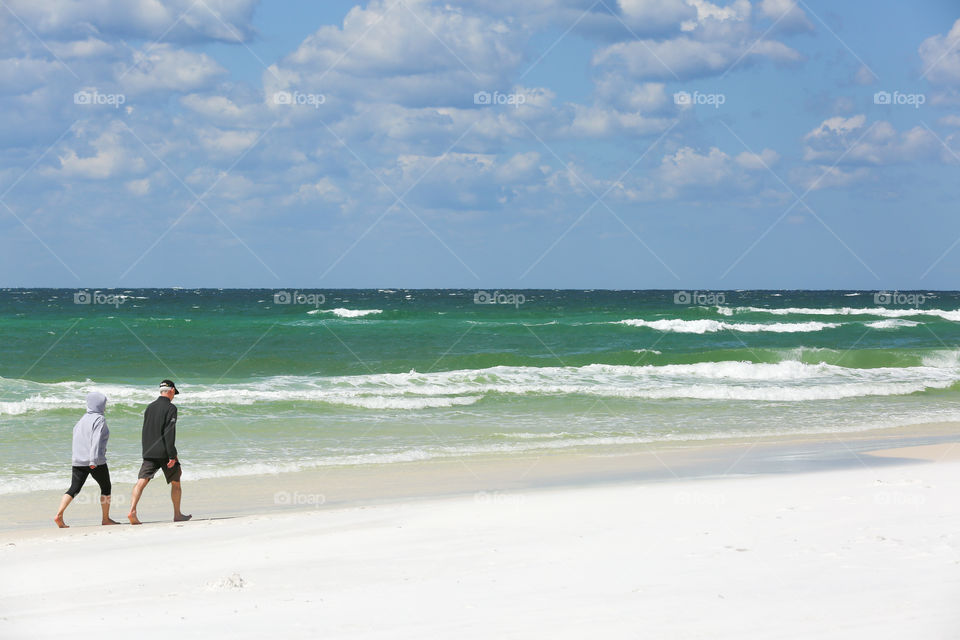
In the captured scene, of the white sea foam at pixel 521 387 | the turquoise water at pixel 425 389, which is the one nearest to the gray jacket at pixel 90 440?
the turquoise water at pixel 425 389

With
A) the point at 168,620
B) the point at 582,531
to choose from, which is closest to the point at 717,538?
the point at 582,531

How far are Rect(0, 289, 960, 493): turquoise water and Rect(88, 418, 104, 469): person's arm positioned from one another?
6.90 ft

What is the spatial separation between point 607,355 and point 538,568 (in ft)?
76.8

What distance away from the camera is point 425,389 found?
1956cm

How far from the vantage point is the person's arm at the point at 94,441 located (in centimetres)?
785

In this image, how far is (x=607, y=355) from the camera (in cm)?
2884

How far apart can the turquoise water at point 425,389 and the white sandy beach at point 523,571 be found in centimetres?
368

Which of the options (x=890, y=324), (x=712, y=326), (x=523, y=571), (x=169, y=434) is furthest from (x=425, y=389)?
(x=890, y=324)

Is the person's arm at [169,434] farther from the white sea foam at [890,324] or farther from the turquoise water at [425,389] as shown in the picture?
the white sea foam at [890,324]

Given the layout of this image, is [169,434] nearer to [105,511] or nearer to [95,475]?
[95,475]

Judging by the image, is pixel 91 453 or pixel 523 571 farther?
pixel 91 453

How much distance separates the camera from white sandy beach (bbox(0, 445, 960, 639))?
4.74 m

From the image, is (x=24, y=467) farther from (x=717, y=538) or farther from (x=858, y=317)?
(x=858, y=317)

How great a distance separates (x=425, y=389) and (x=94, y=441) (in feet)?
39.2
